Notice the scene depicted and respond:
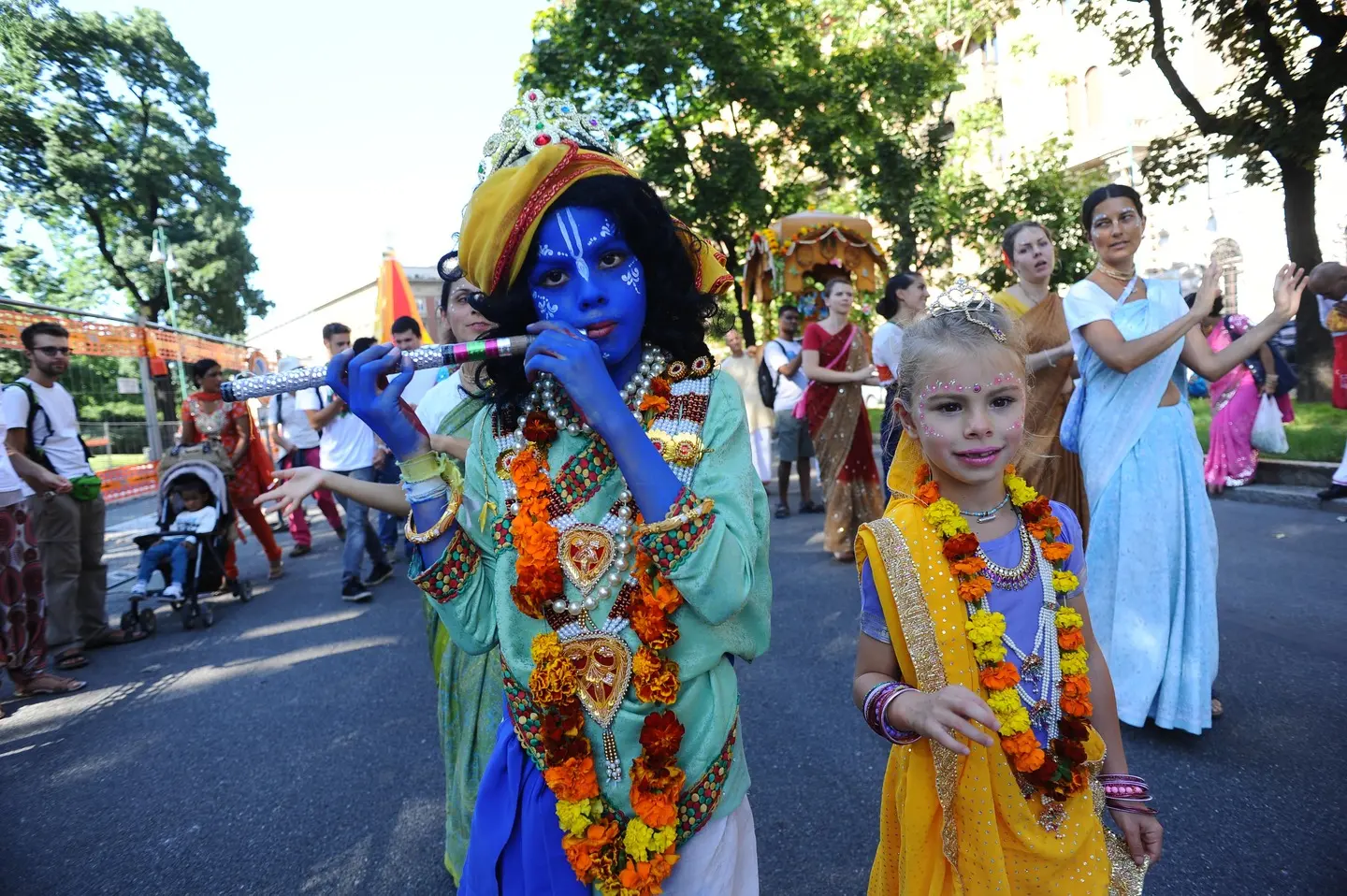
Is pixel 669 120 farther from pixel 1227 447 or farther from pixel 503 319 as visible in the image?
pixel 503 319

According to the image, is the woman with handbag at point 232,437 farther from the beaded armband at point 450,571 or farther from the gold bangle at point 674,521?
the gold bangle at point 674,521

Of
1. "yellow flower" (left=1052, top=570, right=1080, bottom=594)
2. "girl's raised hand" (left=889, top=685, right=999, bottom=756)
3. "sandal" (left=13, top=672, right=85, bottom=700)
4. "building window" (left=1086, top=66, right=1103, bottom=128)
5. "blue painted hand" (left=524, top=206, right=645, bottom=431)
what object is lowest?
"sandal" (left=13, top=672, right=85, bottom=700)

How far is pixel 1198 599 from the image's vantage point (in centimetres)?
334

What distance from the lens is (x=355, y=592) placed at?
6961 millimetres

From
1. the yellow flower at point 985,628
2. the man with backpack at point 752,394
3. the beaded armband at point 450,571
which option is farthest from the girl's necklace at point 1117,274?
the man with backpack at point 752,394

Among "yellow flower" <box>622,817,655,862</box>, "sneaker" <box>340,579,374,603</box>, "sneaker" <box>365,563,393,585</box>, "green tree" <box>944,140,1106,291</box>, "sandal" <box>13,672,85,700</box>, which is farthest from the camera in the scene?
"green tree" <box>944,140,1106,291</box>

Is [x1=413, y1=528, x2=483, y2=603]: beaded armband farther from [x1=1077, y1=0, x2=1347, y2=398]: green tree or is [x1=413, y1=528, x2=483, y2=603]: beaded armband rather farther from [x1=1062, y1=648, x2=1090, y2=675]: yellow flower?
[x1=1077, y1=0, x2=1347, y2=398]: green tree

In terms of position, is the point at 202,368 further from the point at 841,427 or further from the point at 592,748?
the point at 592,748

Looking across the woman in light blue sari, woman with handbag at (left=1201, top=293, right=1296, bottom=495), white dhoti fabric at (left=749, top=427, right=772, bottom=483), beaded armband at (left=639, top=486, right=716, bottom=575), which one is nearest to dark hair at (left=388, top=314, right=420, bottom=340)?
the woman in light blue sari

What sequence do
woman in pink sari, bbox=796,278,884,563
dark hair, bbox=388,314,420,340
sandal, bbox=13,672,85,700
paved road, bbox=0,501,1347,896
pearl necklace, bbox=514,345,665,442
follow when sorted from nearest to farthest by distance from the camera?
pearl necklace, bbox=514,345,665,442
paved road, bbox=0,501,1347,896
sandal, bbox=13,672,85,700
dark hair, bbox=388,314,420,340
woman in pink sari, bbox=796,278,884,563

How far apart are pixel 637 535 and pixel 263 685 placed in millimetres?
4646

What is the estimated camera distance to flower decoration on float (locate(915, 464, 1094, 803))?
1.70 meters

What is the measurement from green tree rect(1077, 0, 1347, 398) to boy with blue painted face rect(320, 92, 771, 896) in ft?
43.4

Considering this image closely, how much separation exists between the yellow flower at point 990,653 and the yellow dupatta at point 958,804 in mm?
18
